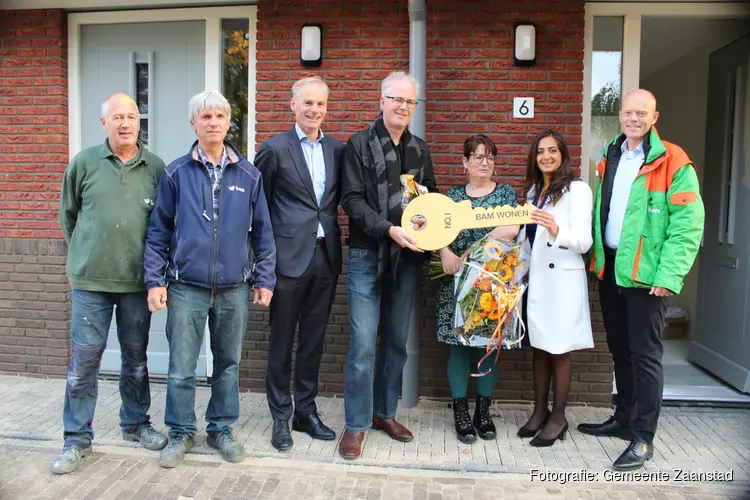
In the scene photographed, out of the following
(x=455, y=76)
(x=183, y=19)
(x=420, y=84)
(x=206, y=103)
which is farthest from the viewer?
(x=183, y=19)

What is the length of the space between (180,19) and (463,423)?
376cm

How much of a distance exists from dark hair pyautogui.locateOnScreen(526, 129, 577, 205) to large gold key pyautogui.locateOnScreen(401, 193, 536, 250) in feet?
1.04

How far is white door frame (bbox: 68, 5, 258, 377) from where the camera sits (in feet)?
16.1

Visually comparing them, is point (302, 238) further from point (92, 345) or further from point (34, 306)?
point (34, 306)

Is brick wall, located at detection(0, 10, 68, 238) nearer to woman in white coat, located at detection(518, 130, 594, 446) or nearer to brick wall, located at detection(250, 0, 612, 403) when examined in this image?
brick wall, located at detection(250, 0, 612, 403)

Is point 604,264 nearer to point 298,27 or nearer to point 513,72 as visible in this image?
point 513,72

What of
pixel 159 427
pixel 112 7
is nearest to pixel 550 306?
pixel 159 427

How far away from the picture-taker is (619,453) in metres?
3.86

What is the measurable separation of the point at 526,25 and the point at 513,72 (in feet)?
1.09

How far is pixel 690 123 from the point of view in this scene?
704 cm

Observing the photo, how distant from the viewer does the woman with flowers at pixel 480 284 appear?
383cm

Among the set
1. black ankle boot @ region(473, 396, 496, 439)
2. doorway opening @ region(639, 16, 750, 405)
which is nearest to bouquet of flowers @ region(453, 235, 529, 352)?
black ankle boot @ region(473, 396, 496, 439)

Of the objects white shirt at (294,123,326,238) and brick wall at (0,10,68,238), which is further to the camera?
brick wall at (0,10,68,238)

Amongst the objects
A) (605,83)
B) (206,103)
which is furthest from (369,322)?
(605,83)
